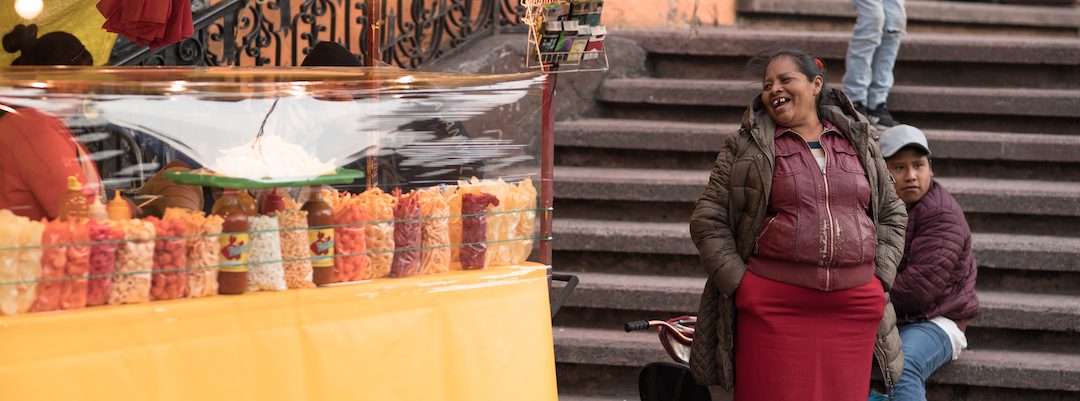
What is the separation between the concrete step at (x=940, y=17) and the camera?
859 centimetres

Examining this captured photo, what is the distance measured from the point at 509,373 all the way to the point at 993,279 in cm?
327

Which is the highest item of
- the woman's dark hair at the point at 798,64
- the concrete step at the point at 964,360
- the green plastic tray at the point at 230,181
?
the woman's dark hair at the point at 798,64

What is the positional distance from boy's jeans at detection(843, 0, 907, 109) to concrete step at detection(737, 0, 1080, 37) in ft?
5.81

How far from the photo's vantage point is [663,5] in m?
8.38

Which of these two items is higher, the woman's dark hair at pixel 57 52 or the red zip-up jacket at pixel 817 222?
the woman's dark hair at pixel 57 52

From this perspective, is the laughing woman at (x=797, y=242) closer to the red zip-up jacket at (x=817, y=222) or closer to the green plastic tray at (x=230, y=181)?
the red zip-up jacket at (x=817, y=222)

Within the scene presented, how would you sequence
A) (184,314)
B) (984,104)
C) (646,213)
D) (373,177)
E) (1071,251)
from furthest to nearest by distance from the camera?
(984,104) → (646,213) → (1071,251) → (373,177) → (184,314)

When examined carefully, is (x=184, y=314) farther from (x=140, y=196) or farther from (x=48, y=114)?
(x=48, y=114)

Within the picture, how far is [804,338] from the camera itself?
388 cm

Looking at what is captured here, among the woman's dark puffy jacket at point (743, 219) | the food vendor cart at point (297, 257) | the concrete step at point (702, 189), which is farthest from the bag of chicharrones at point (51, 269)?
the concrete step at point (702, 189)

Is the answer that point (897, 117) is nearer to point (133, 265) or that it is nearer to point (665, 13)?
point (665, 13)

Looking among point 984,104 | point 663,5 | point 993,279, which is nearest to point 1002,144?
point 984,104

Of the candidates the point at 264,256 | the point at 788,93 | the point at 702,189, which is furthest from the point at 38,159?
the point at 702,189

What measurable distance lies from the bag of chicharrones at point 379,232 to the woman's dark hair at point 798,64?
1.42 meters
